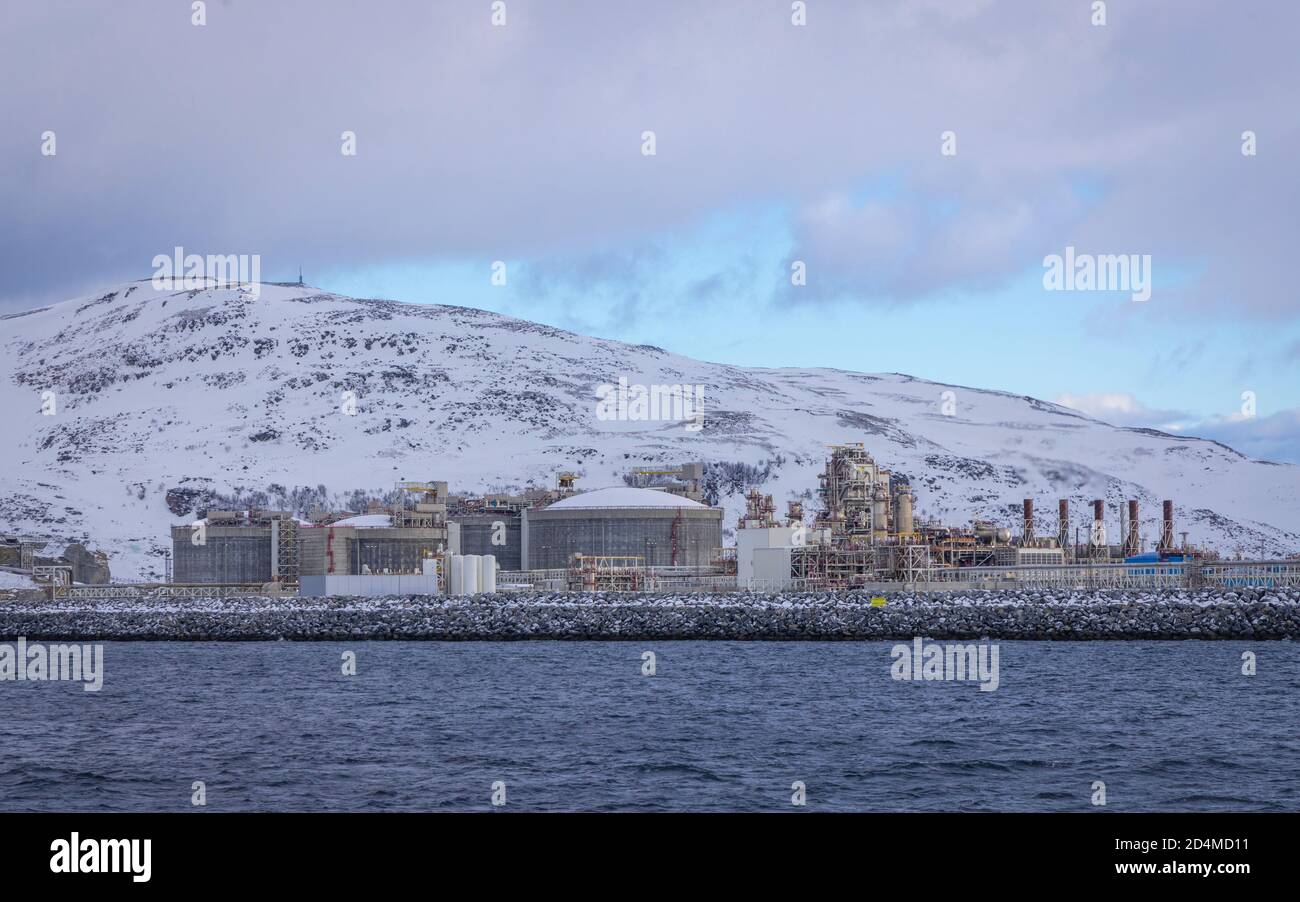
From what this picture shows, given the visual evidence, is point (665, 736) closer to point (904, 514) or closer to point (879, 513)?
point (879, 513)

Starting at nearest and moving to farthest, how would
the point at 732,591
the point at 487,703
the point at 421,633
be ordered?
the point at 487,703
the point at 421,633
the point at 732,591

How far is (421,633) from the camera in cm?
5997

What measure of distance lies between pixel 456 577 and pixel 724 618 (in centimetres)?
2898

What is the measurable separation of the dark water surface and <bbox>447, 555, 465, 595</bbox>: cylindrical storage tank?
36.4 metres

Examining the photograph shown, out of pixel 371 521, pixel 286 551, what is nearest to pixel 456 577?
pixel 286 551

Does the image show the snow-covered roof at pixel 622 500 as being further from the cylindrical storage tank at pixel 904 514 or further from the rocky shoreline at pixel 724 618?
the rocky shoreline at pixel 724 618

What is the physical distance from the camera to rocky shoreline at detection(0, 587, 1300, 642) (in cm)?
5478

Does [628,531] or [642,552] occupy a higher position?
[628,531]

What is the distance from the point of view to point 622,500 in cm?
10388

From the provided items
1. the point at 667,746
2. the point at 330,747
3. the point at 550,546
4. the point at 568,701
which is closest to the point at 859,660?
the point at 568,701

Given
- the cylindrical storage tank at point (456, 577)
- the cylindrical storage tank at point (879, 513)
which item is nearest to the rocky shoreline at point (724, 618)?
the cylindrical storage tank at point (456, 577)

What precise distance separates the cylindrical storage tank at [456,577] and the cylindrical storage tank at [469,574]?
8 centimetres
